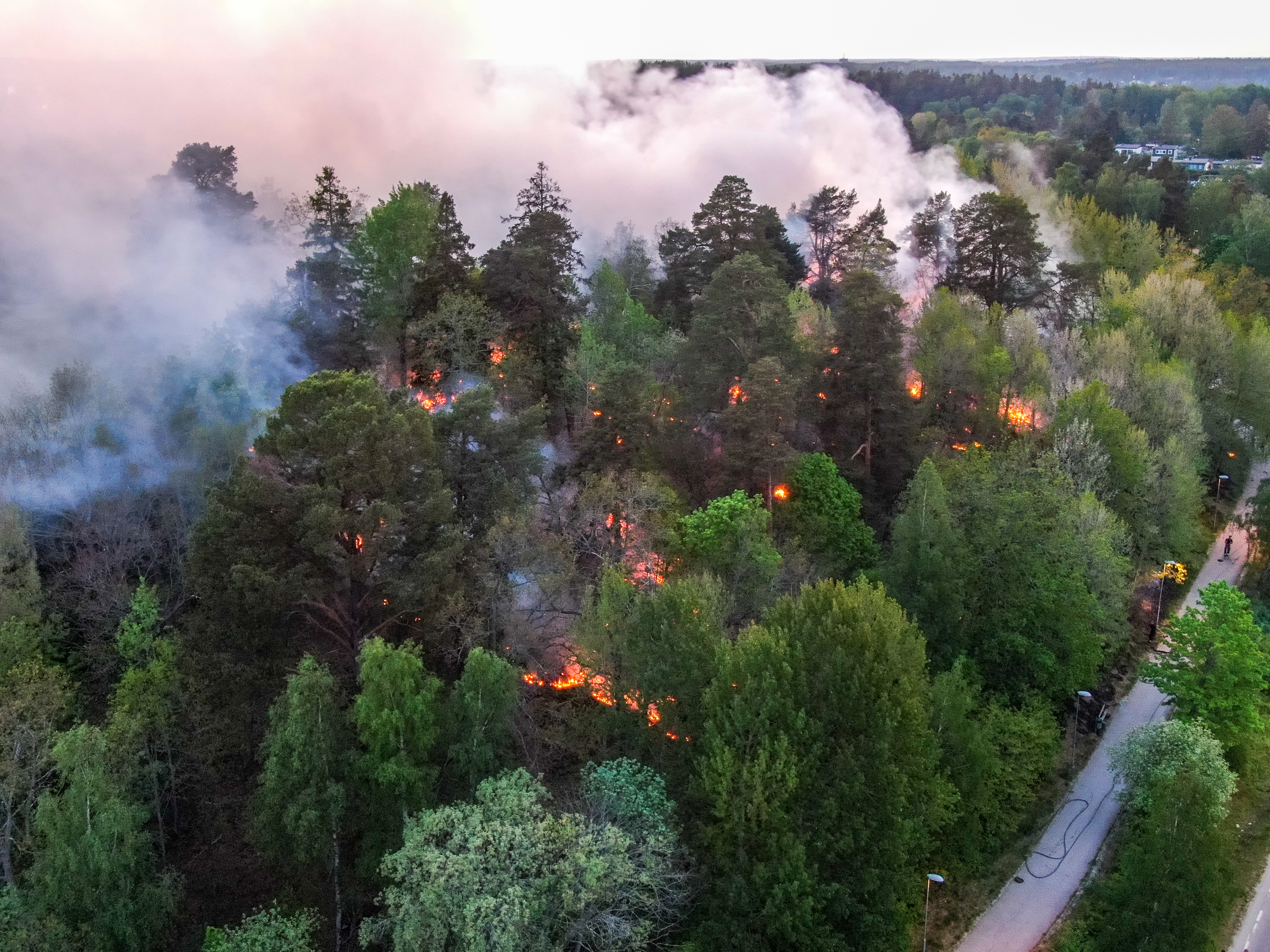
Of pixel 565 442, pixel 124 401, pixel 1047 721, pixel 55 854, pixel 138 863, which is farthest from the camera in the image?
pixel 565 442

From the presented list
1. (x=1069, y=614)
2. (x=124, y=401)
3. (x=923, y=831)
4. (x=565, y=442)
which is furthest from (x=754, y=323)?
(x=124, y=401)

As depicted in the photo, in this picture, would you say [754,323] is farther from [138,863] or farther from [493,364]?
[138,863]

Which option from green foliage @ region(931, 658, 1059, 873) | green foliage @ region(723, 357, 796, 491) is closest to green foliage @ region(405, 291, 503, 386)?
green foliage @ region(723, 357, 796, 491)

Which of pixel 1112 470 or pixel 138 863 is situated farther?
pixel 1112 470

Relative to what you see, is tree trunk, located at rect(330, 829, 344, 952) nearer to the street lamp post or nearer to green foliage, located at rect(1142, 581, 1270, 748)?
the street lamp post

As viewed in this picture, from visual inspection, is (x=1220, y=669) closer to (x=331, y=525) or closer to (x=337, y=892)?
(x=337, y=892)
